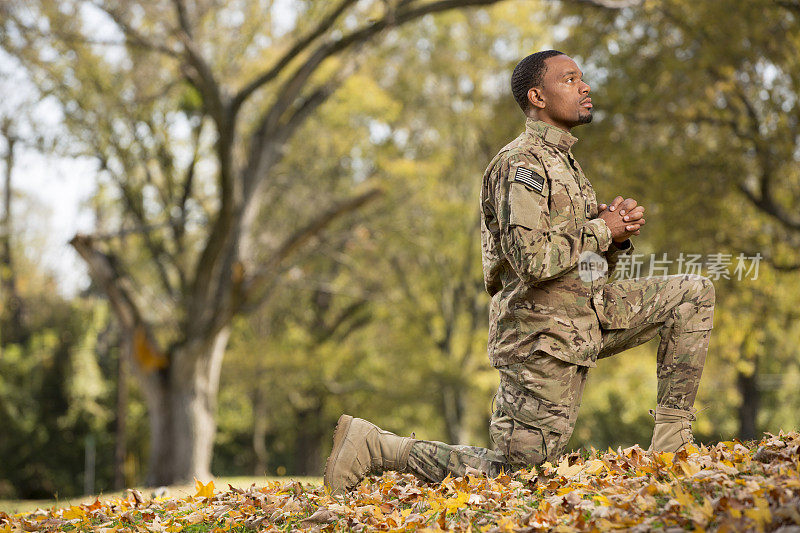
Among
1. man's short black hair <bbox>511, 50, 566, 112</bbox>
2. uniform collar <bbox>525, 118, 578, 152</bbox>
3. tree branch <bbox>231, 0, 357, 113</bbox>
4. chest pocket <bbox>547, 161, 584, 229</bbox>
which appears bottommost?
chest pocket <bbox>547, 161, 584, 229</bbox>

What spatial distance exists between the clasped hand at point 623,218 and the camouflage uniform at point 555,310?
70 mm

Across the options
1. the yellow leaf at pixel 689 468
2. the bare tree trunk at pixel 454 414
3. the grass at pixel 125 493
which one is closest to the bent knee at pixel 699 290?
the yellow leaf at pixel 689 468

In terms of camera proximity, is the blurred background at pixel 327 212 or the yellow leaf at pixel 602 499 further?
the blurred background at pixel 327 212

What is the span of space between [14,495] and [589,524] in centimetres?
2628

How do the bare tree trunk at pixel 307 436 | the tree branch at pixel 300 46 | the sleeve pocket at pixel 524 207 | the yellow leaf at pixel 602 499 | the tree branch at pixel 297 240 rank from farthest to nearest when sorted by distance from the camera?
the bare tree trunk at pixel 307 436 → the tree branch at pixel 297 240 → the tree branch at pixel 300 46 → the sleeve pocket at pixel 524 207 → the yellow leaf at pixel 602 499

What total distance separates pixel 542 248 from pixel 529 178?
36cm

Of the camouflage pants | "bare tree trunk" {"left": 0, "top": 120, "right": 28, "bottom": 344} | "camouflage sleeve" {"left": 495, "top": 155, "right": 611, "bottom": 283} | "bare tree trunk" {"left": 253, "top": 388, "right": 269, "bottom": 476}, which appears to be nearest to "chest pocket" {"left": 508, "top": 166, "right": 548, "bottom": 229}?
"camouflage sleeve" {"left": 495, "top": 155, "right": 611, "bottom": 283}

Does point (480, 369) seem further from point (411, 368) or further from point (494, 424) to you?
point (494, 424)

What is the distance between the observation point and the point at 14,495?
84.8 ft

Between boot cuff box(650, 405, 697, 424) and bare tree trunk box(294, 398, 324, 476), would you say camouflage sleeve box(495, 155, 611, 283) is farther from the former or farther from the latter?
bare tree trunk box(294, 398, 324, 476)

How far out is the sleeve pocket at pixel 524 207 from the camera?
421 centimetres

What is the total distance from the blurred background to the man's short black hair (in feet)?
6.56

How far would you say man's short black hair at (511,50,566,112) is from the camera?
4.59 meters

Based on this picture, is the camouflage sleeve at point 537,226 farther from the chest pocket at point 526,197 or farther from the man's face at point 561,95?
the man's face at point 561,95
